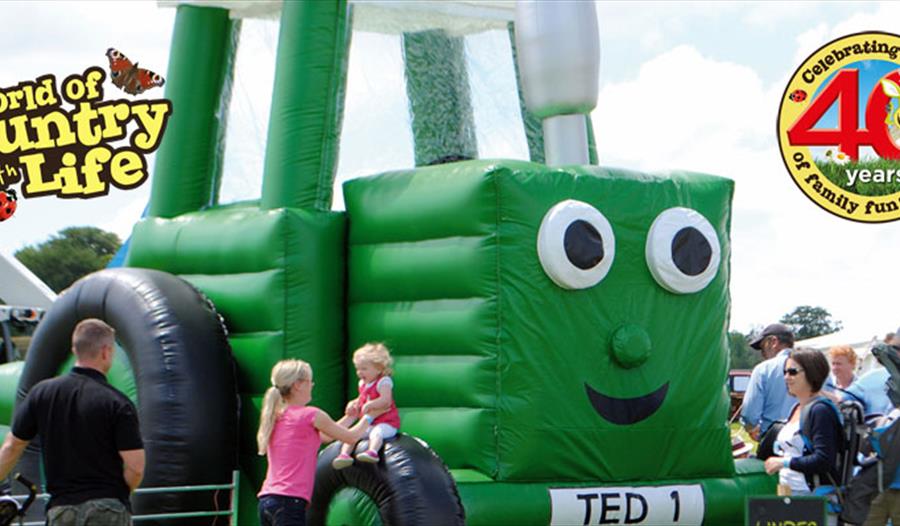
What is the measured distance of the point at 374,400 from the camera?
270 inches

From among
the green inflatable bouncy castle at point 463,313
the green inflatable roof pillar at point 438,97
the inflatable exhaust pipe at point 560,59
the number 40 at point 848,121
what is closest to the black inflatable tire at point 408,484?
the green inflatable bouncy castle at point 463,313

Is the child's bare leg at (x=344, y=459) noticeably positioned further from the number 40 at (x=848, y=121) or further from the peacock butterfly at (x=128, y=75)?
the number 40 at (x=848, y=121)

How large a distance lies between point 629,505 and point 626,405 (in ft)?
1.62

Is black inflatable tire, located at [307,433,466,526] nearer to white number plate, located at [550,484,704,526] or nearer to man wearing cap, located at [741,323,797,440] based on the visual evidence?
white number plate, located at [550,484,704,526]

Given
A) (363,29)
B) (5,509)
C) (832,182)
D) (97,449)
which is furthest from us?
(832,182)

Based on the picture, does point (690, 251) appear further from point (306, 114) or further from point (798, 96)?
point (798, 96)

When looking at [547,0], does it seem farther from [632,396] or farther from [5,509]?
[5,509]

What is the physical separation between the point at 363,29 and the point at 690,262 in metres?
2.29

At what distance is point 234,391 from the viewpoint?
25.8ft

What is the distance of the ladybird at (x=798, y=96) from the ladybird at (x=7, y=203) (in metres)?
7.95

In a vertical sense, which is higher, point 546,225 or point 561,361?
point 546,225

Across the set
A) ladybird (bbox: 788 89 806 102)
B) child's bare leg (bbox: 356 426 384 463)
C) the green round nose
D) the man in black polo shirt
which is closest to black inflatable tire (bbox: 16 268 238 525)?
child's bare leg (bbox: 356 426 384 463)

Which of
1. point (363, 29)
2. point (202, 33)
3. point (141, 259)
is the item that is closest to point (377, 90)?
point (363, 29)

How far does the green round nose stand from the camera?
752 centimetres
